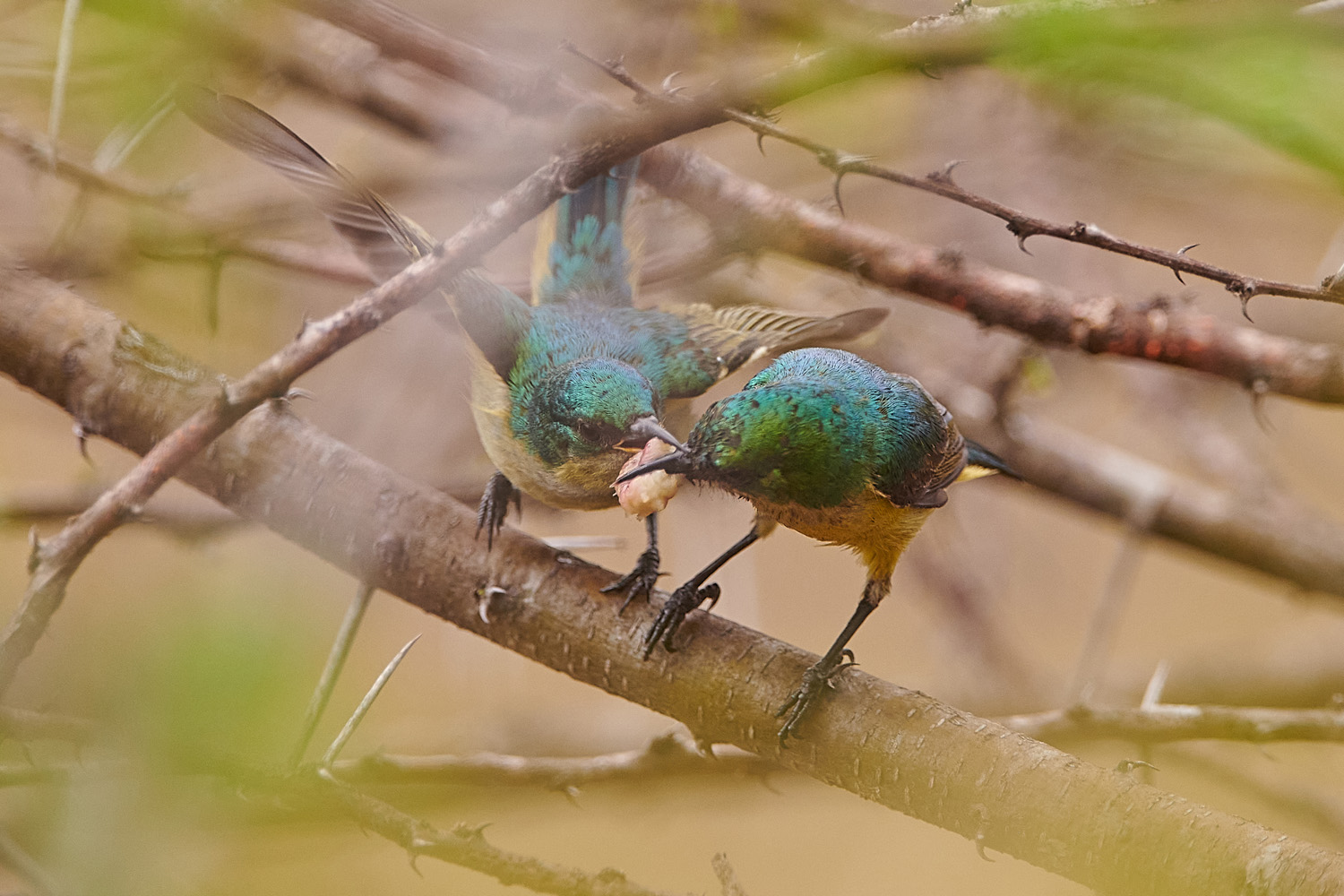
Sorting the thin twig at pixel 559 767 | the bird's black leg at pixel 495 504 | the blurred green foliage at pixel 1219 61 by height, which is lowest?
the thin twig at pixel 559 767

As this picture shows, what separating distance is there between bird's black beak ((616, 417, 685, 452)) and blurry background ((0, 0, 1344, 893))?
211 mm

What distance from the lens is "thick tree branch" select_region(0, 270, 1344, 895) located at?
4.78 feet

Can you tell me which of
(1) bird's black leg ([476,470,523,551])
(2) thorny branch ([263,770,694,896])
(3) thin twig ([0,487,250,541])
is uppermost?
(2) thorny branch ([263,770,694,896])

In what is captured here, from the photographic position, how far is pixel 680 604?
2.10 m

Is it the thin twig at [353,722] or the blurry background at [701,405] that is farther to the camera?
the thin twig at [353,722]

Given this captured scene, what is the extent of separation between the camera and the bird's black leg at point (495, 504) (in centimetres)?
246

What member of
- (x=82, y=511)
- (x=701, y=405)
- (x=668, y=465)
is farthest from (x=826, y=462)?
(x=82, y=511)

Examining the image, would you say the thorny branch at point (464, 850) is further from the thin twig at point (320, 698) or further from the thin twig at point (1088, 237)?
the thin twig at point (1088, 237)

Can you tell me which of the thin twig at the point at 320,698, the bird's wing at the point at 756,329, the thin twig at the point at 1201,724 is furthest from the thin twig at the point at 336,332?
the thin twig at the point at 1201,724

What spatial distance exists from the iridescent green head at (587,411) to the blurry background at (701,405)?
0.82 feet

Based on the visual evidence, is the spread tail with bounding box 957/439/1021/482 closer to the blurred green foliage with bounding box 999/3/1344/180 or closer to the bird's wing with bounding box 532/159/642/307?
the bird's wing with bounding box 532/159/642/307

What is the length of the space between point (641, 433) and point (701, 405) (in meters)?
0.90

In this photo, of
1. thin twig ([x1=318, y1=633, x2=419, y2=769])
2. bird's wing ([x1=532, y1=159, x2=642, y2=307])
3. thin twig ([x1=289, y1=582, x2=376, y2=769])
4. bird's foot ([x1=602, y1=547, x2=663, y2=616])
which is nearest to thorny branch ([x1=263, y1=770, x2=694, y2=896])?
thin twig ([x1=318, y1=633, x2=419, y2=769])

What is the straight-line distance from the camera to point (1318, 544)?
135 inches
